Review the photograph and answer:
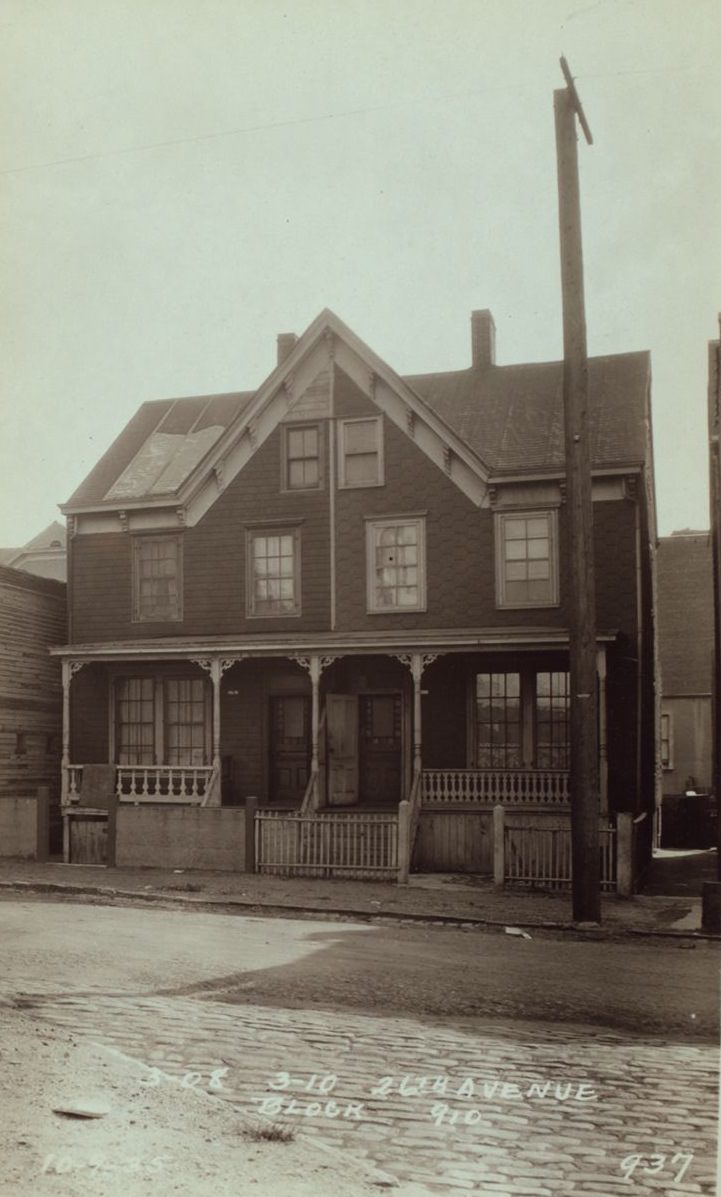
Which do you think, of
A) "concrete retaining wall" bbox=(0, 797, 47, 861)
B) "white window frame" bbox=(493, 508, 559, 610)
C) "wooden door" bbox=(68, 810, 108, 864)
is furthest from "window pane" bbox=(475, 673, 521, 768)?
"concrete retaining wall" bbox=(0, 797, 47, 861)

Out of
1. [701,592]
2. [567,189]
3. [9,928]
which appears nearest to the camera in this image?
[9,928]

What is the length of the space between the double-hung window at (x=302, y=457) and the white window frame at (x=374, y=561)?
54.9 inches

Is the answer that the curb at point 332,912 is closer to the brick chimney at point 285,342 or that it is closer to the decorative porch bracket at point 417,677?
the decorative porch bracket at point 417,677

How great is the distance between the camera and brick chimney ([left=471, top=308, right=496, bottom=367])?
81.0ft

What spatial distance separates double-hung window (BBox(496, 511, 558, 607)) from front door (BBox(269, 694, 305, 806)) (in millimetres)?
4312

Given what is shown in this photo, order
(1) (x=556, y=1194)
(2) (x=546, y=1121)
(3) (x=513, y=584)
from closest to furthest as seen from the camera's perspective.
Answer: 1. (1) (x=556, y=1194)
2. (2) (x=546, y=1121)
3. (3) (x=513, y=584)

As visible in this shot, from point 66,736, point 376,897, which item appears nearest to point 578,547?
point 376,897

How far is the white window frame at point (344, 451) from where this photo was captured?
21.6 metres

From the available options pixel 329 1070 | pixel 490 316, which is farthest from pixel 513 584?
pixel 329 1070

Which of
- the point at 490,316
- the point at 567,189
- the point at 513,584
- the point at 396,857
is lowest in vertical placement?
the point at 396,857

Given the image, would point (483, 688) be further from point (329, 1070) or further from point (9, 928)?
point (329, 1070)

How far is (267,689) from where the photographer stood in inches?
870

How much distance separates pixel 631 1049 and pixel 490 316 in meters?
19.5

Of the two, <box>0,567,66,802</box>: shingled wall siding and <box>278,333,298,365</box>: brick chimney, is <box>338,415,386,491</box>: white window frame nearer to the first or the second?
<box>278,333,298,365</box>: brick chimney
